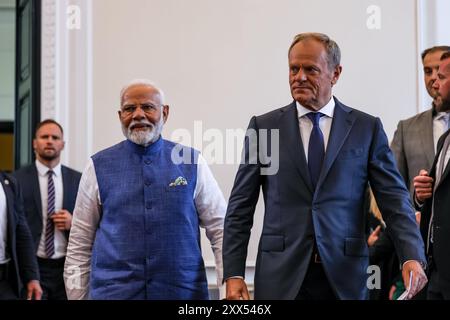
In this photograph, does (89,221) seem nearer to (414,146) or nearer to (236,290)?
(236,290)

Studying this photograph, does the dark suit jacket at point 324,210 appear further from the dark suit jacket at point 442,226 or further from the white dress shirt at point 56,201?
the white dress shirt at point 56,201

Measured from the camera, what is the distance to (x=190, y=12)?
5.48m

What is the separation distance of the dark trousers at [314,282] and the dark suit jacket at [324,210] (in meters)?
0.03

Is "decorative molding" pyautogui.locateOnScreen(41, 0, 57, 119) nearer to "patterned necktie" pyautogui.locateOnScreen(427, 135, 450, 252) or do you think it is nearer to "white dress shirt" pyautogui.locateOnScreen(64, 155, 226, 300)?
"white dress shirt" pyautogui.locateOnScreen(64, 155, 226, 300)

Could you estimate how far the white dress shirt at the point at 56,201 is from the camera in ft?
17.1

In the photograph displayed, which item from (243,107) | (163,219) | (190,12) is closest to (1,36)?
(190,12)

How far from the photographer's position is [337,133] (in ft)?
9.80

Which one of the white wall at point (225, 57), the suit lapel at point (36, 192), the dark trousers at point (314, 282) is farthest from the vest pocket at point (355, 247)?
the suit lapel at point (36, 192)

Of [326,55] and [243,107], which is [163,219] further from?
[243,107]

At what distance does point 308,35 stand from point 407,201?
0.68 meters

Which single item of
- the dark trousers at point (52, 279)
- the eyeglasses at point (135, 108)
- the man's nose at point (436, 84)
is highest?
the man's nose at point (436, 84)

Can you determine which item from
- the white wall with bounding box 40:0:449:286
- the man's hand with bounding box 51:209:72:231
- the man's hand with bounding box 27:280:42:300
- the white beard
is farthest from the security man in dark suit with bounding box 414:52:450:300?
the man's hand with bounding box 51:209:72:231

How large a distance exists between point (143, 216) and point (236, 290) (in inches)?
25.8

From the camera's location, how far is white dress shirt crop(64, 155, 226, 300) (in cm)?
353
